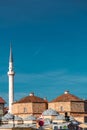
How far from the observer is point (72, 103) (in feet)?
269

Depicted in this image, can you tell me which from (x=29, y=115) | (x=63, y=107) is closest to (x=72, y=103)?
(x=63, y=107)

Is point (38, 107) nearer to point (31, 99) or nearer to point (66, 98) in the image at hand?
point (31, 99)

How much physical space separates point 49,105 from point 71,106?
14.6 feet

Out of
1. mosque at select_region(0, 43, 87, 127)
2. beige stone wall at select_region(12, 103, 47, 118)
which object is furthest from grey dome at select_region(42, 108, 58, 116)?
beige stone wall at select_region(12, 103, 47, 118)

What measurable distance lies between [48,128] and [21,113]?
23.3 metres

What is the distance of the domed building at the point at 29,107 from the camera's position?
83750 mm

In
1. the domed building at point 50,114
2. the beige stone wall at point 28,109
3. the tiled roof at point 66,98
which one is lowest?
the domed building at point 50,114

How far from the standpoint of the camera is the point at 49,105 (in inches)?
3324

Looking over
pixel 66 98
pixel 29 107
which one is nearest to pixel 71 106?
pixel 66 98

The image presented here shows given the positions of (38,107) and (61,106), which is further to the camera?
(38,107)

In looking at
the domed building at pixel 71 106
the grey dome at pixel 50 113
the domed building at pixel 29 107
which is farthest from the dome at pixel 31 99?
the grey dome at pixel 50 113

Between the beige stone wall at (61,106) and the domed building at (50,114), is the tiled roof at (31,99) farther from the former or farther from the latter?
the domed building at (50,114)

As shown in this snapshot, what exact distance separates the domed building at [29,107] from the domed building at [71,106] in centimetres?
221

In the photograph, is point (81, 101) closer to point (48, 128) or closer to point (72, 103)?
point (72, 103)
